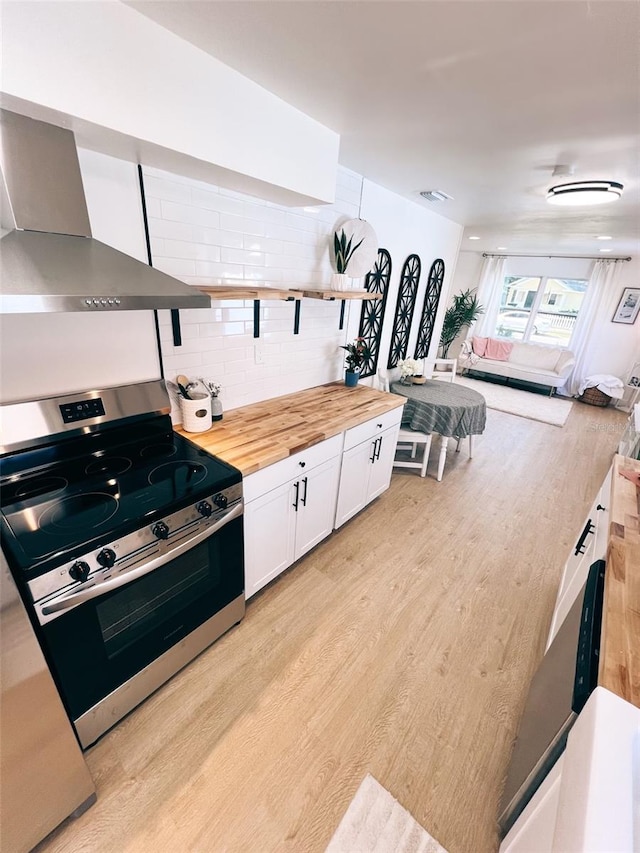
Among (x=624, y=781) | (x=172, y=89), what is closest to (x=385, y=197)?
(x=172, y=89)

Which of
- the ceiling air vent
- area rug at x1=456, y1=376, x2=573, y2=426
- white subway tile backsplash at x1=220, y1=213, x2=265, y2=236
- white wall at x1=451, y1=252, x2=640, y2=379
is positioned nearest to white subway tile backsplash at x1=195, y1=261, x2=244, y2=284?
white subway tile backsplash at x1=220, y1=213, x2=265, y2=236

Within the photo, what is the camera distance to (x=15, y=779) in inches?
38.5

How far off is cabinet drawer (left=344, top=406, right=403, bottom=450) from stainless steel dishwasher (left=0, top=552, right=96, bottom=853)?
1.68m

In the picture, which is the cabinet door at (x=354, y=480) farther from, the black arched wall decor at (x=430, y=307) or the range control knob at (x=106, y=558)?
the black arched wall decor at (x=430, y=307)

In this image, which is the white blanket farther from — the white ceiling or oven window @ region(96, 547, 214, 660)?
oven window @ region(96, 547, 214, 660)

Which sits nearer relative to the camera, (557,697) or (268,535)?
(557,697)

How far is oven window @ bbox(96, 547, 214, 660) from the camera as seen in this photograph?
1257 mm

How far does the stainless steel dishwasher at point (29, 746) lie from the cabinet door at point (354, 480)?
5.46 ft

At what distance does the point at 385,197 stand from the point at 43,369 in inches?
109

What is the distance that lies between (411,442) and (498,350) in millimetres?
4686

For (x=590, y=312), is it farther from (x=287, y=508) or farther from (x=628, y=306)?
(x=287, y=508)

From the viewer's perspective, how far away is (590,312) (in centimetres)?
620

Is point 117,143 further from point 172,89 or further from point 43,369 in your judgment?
point 43,369

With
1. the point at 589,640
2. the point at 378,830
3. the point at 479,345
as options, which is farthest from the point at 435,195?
A: the point at 479,345
